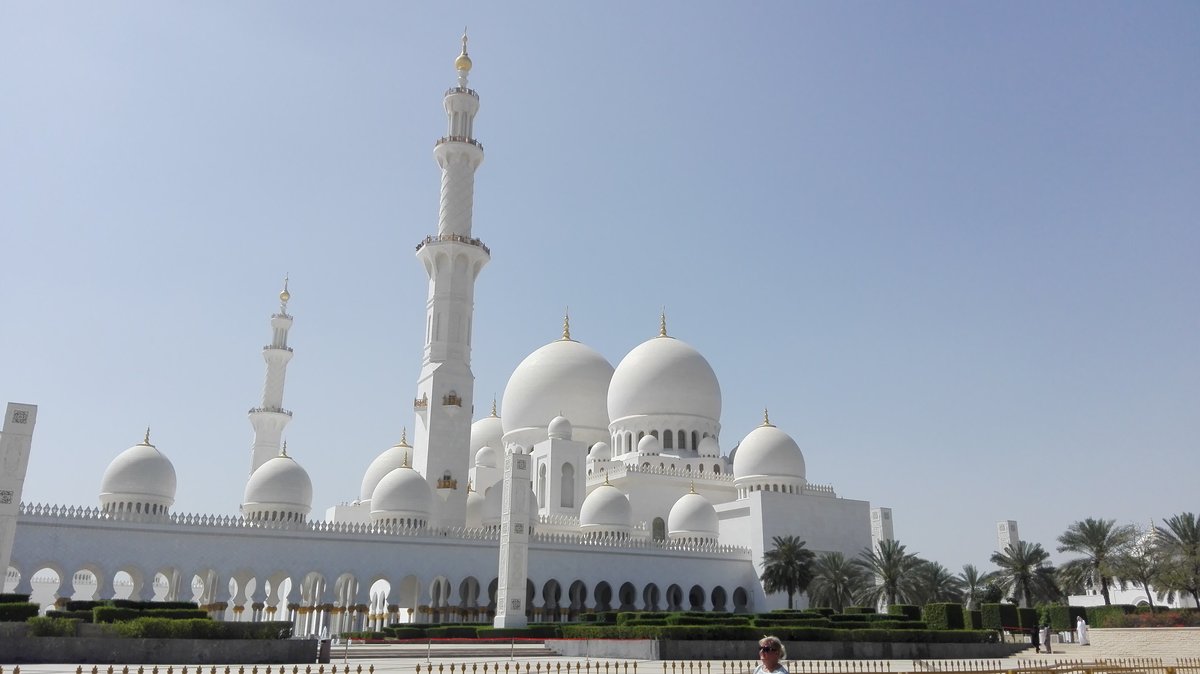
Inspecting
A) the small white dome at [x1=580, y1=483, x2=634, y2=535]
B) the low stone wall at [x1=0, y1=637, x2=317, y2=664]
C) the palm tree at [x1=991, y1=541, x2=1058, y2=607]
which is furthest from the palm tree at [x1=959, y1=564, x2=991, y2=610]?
the low stone wall at [x1=0, y1=637, x2=317, y2=664]

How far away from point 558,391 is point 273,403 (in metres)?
15.0

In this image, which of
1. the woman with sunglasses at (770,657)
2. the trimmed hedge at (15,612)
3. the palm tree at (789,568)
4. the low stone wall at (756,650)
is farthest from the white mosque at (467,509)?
the woman with sunglasses at (770,657)

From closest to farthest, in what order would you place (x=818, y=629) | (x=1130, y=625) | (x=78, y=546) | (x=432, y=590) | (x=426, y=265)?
1. (x=818, y=629)
2. (x=78, y=546)
3. (x=1130, y=625)
4. (x=432, y=590)
5. (x=426, y=265)

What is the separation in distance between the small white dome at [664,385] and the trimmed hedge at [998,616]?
1877 centimetres

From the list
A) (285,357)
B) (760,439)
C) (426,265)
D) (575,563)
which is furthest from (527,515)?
(285,357)

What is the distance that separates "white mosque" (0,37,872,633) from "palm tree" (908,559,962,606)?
6803mm

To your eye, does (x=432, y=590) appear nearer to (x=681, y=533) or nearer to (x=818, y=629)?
(x=681, y=533)

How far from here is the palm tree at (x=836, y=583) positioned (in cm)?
3916

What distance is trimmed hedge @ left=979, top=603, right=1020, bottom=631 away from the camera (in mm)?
34406

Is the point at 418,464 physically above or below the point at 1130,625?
above

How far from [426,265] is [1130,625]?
3132 cm

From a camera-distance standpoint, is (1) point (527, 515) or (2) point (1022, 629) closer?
(1) point (527, 515)

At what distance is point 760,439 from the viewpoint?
46.5 m

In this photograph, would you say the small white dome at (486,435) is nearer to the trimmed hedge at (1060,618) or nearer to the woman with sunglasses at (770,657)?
the trimmed hedge at (1060,618)
